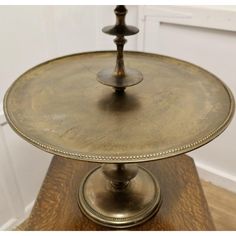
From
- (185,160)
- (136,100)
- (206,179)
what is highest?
(136,100)

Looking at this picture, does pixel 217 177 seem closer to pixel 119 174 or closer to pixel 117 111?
pixel 119 174

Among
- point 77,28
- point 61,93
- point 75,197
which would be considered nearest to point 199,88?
point 61,93

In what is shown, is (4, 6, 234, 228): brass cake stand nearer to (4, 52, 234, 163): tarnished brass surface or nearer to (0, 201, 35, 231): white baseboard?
(4, 52, 234, 163): tarnished brass surface

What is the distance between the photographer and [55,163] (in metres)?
1.01

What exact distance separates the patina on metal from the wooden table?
1.25ft

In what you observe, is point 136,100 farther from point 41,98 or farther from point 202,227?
point 202,227

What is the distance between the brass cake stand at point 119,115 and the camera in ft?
1.83

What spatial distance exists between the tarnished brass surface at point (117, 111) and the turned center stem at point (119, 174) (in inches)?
9.4

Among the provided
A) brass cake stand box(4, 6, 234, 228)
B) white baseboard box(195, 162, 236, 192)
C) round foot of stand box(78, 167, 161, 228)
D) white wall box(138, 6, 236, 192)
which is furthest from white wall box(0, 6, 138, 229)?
white baseboard box(195, 162, 236, 192)

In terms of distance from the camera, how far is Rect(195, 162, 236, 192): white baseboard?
142 cm

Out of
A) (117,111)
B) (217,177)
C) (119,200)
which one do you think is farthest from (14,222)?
(217,177)
